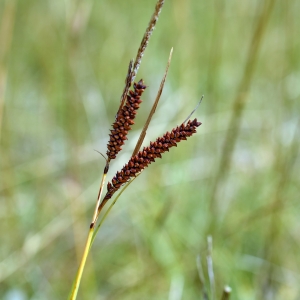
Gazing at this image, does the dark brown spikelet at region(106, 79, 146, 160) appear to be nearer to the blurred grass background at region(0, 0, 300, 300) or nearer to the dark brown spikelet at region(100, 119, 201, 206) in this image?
the dark brown spikelet at region(100, 119, 201, 206)

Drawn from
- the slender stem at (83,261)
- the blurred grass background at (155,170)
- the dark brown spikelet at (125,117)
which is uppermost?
the blurred grass background at (155,170)

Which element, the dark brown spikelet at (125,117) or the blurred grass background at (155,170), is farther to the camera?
the blurred grass background at (155,170)

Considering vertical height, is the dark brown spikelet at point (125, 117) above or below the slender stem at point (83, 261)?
above

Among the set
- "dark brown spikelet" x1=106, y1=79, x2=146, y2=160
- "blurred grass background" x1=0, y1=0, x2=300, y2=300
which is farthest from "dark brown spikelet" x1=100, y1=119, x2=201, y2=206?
"blurred grass background" x1=0, y1=0, x2=300, y2=300

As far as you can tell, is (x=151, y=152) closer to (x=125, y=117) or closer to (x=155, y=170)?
(x=125, y=117)

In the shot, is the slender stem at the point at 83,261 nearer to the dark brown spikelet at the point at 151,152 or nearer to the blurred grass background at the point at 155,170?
the dark brown spikelet at the point at 151,152

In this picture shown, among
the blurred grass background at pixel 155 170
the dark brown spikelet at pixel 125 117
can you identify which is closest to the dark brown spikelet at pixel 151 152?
the dark brown spikelet at pixel 125 117

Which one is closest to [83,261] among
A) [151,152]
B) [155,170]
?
[151,152]
